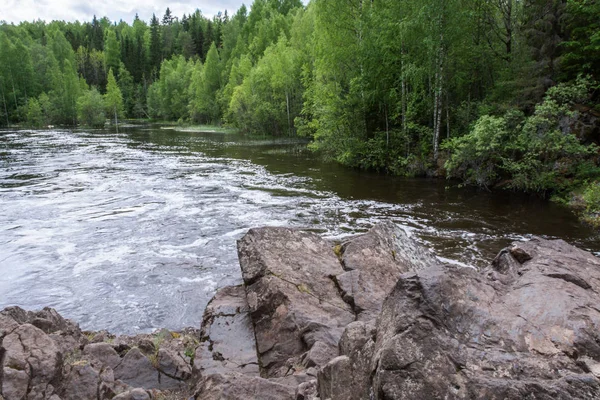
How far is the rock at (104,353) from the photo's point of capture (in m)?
6.16

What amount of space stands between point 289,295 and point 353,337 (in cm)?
243

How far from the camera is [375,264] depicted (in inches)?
309

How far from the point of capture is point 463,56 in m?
24.1

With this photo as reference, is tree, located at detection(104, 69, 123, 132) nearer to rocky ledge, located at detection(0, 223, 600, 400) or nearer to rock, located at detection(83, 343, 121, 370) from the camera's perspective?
rocky ledge, located at detection(0, 223, 600, 400)

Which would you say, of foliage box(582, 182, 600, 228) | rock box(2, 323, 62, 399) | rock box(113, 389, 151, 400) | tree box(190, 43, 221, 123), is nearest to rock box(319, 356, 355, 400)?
rock box(113, 389, 151, 400)

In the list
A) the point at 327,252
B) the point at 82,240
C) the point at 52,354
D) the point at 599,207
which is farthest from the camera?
the point at 599,207

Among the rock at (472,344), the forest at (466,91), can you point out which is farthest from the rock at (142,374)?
the forest at (466,91)

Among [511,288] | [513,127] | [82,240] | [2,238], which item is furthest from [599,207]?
A: [2,238]

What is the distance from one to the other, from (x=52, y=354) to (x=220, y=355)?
7.38ft

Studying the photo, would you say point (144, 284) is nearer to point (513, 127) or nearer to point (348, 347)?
point (348, 347)

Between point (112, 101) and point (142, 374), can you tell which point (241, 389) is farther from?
point (112, 101)

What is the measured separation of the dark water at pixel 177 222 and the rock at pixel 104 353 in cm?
195

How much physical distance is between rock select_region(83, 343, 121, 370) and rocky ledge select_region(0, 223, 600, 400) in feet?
0.08

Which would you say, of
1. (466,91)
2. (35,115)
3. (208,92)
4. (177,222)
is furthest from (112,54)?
(177,222)
